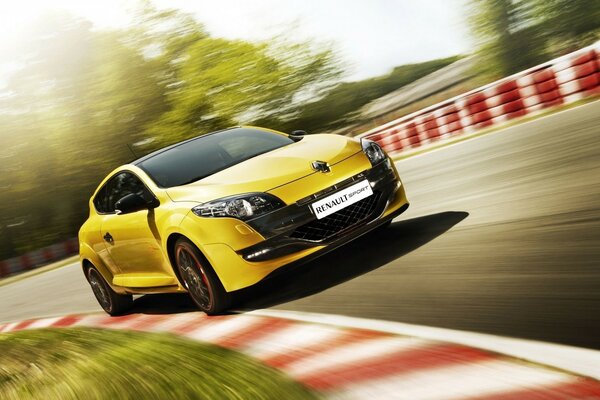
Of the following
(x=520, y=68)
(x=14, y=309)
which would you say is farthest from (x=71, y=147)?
(x=520, y=68)

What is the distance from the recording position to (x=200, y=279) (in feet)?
19.0

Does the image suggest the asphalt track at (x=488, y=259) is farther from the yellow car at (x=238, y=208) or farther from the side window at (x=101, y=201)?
the side window at (x=101, y=201)

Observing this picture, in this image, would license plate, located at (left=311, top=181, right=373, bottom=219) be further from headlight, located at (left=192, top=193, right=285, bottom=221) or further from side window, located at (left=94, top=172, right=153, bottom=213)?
side window, located at (left=94, top=172, right=153, bottom=213)

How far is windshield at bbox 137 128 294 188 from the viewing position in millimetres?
6199

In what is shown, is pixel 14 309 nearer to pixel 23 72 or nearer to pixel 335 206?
Result: pixel 335 206

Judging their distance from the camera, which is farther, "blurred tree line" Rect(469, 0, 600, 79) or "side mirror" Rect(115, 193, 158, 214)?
"blurred tree line" Rect(469, 0, 600, 79)

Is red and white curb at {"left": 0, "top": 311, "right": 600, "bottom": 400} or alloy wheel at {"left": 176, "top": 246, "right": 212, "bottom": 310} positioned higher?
alloy wheel at {"left": 176, "top": 246, "right": 212, "bottom": 310}

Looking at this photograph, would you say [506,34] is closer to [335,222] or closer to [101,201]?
[101,201]

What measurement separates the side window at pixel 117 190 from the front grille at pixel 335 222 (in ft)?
4.75

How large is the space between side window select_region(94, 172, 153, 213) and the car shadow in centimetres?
108

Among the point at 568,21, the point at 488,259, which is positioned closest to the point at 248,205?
the point at 488,259

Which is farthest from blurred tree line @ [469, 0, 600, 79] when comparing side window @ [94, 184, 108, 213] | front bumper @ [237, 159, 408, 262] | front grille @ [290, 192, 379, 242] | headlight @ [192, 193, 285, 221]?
headlight @ [192, 193, 285, 221]

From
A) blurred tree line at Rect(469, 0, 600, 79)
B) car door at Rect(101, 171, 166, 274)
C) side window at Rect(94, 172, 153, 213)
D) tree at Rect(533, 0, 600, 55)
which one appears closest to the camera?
car door at Rect(101, 171, 166, 274)

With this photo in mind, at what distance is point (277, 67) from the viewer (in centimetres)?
3200
